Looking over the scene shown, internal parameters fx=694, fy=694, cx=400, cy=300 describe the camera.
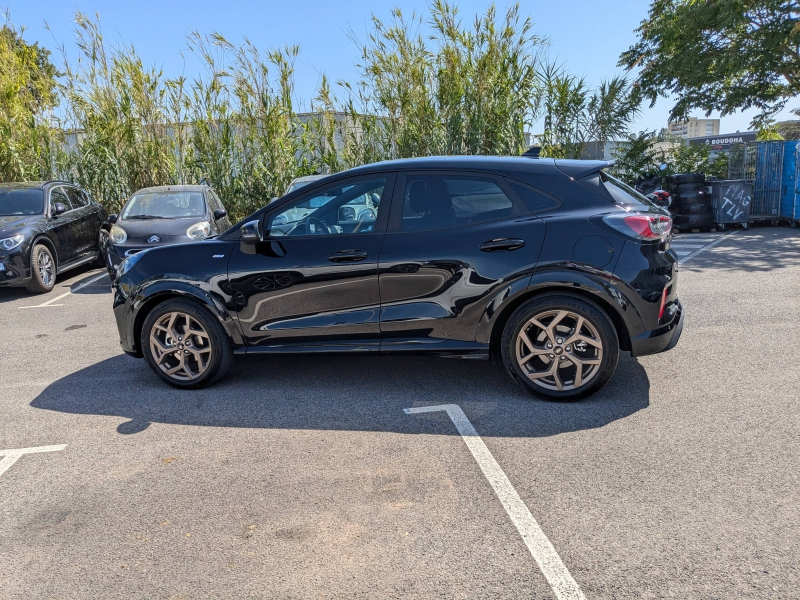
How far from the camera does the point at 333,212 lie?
5.07 meters

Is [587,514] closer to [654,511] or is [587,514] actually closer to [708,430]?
[654,511]

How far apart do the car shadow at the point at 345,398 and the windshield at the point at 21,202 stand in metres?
6.21

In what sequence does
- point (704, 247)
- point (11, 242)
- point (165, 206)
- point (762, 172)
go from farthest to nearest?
point (762, 172), point (704, 247), point (165, 206), point (11, 242)

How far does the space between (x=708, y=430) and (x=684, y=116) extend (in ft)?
72.3

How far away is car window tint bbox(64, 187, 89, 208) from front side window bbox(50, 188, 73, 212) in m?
0.15

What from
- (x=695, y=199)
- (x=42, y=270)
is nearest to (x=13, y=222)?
(x=42, y=270)

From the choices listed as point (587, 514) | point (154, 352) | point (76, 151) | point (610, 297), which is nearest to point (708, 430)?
point (610, 297)

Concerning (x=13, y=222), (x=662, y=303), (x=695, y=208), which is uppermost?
(x=13, y=222)

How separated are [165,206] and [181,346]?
21.3 ft

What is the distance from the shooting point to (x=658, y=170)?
16781 mm

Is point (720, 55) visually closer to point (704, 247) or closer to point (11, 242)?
point (704, 247)

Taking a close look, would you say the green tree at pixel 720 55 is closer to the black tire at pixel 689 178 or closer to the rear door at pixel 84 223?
the black tire at pixel 689 178

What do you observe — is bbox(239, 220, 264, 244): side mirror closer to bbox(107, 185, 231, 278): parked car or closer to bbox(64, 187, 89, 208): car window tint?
bbox(107, 185, 231, 278): parked car

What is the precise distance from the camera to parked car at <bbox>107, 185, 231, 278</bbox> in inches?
402
